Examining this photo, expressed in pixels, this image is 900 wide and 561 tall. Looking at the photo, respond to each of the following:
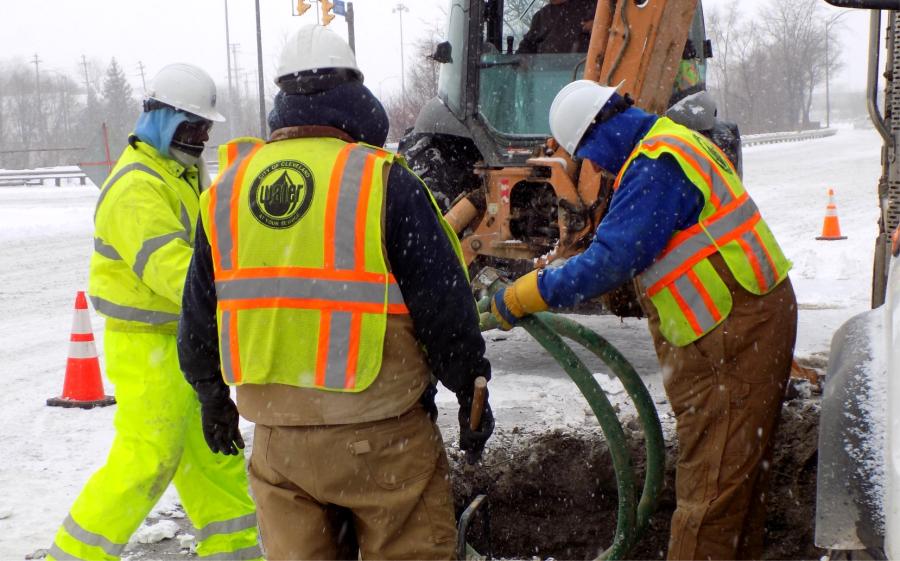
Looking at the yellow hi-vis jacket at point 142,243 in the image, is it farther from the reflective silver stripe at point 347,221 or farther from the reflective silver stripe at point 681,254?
the reflective silver stripe at point 681,254

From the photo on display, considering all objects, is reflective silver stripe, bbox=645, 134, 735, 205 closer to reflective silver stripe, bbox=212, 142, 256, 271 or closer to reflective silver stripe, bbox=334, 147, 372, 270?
reflective silver stripe, bbox=334, 147, 372, 270

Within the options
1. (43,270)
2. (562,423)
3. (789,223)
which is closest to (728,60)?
(789,223)

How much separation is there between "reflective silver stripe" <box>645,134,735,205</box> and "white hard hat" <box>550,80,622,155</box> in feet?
0.85

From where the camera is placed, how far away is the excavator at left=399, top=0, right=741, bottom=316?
215 inches

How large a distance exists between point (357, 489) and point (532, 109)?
4.57 meters

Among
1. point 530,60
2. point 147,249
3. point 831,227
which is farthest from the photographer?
point 831,227

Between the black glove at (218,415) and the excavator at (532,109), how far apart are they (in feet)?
9.89

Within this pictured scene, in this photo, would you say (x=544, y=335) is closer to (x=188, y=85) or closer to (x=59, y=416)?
(x=188, y=85)

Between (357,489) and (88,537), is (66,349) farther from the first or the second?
(357,489)

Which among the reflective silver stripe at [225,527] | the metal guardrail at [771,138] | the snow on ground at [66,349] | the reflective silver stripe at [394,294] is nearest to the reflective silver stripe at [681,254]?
the reflective silver stripe at [394,294]

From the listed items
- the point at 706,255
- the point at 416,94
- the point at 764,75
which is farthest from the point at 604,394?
the point at 764,75

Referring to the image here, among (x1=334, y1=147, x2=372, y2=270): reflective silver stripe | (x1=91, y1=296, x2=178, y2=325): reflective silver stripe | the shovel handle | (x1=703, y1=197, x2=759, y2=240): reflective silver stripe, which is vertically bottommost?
the shovel handle

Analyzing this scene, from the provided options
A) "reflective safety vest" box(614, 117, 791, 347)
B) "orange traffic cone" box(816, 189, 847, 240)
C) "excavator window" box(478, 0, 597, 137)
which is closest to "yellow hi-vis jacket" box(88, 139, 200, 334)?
"reflective safety vest" box(614, 117, 791, 347)

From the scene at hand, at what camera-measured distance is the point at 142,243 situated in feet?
10.9
